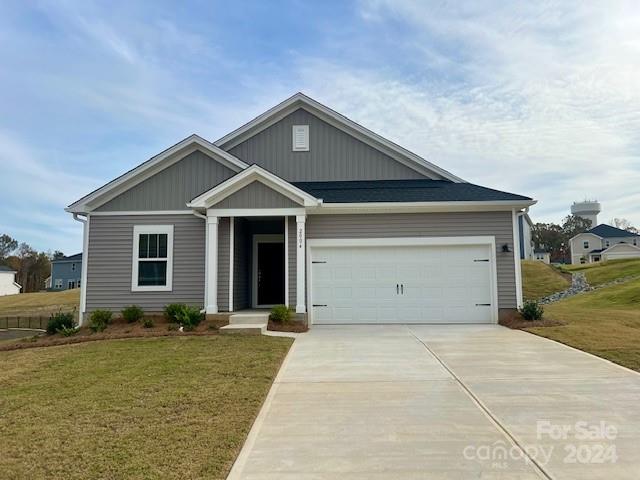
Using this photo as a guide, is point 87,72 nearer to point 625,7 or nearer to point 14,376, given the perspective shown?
point 14,376

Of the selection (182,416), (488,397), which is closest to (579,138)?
(488,397)

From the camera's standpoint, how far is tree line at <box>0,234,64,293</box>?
6259 centimetres

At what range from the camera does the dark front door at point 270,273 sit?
47.0 ft

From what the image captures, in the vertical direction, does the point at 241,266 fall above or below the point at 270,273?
above

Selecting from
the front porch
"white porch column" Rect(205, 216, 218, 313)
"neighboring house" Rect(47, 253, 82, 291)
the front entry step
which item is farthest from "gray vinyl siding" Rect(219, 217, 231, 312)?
"neighboring house" Rect(47, 253, 82, 291)

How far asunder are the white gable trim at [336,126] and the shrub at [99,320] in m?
6.50

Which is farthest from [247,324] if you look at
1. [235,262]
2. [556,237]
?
[556,237]

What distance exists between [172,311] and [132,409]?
6.60 metres

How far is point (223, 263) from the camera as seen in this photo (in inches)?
463

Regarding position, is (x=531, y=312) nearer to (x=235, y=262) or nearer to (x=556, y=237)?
(x=235, y=262)

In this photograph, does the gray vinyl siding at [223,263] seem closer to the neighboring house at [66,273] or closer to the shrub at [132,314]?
the shrub at [132,314]

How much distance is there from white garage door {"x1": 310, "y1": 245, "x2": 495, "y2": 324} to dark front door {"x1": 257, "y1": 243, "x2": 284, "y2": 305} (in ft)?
8.50

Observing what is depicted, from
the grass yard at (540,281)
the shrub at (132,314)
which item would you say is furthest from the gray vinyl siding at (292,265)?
the grass yard at (540,281)

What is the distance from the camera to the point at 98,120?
1722 cm
